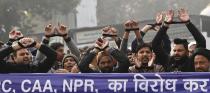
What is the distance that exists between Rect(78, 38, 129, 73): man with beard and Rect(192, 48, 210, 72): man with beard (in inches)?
32.5

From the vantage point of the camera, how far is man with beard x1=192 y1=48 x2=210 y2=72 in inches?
274

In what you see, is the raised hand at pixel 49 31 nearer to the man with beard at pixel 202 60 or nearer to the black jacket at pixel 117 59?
the black jacket at pixel 117 59

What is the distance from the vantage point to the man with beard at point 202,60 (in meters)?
6.96

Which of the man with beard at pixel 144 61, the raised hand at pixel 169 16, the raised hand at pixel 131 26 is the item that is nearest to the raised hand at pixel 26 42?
the man with beard at pixel 144 61

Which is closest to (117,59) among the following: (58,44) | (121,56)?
(121,56)

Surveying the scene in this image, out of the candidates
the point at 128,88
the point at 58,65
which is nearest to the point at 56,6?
the point at 58,65

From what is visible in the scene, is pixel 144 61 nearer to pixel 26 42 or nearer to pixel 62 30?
pixel 62 30

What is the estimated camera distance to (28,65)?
7.46 m

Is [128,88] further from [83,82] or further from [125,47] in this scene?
[125,47]

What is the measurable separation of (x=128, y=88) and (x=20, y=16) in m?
27.0

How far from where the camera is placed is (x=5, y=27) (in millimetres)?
31938

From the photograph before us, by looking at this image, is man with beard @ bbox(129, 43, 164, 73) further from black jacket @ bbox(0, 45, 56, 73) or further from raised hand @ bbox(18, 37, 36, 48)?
raised hand @ bbox(18, 37, 36, 48)

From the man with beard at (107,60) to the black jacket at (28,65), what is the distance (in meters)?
0.40

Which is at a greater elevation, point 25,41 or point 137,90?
point 25,41
